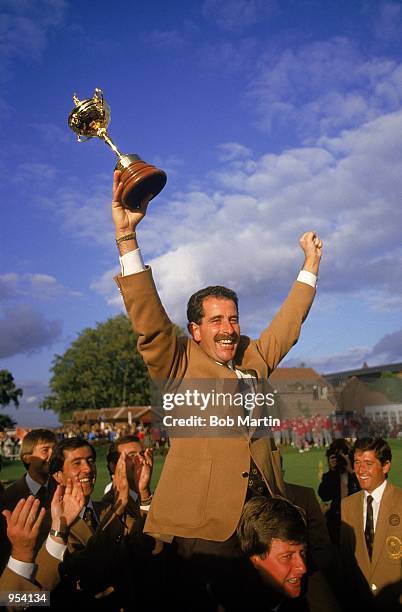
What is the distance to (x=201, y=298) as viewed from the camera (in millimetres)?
3236

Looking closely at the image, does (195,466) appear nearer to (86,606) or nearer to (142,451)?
(86,606)

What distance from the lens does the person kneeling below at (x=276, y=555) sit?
265 centimetres

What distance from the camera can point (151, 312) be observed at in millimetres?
2912

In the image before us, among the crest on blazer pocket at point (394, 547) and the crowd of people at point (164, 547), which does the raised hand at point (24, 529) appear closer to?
the crowd of people at point (164, 547)

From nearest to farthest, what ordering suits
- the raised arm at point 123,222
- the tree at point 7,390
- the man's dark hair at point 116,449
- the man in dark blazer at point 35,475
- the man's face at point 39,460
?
the raised arm at point 123,222 → the man in dark blazer at point 35,475 → the man's face at point 39,460 → the man's dark hair at point 116,449 → the tree at point 7,390

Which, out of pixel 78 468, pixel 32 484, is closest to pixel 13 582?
pixel 78 468

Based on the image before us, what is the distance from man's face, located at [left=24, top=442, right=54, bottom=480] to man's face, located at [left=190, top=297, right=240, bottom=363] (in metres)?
3.01

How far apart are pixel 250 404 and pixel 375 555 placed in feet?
6.13

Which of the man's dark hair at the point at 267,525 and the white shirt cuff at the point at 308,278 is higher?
the white shirt cuff at the point at 308,278

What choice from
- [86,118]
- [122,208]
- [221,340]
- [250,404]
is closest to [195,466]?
[250,404]

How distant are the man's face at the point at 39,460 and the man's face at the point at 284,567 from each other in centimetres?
330

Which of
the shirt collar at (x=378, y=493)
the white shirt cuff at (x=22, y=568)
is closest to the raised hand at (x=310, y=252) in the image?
the shirt collar at (x=378, y=493)

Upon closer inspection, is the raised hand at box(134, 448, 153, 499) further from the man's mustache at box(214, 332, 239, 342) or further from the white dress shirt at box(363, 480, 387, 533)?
the man's mustache at box(214, 332, 239, 342)

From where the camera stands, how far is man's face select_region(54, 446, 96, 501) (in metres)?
4.41
